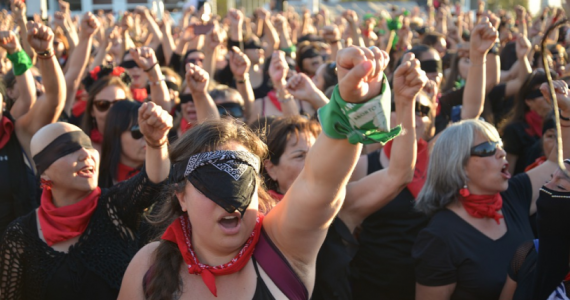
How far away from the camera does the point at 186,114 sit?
5.22 metres

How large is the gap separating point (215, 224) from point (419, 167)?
217 cm

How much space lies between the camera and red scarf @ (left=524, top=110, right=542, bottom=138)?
5102mm

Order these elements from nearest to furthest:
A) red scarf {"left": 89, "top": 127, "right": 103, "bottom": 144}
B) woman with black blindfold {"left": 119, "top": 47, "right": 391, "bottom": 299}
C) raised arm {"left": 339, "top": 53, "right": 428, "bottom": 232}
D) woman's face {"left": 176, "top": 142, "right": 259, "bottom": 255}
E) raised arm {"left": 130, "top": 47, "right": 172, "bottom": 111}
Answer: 1. woman with black blindfold {"left": 119, "top": 47, "right": 391, "bottom": 299}
2. woman's face {"left": 176, "top": 142, "right": 259, "bottom": 255}
3. raised arm {"left": 339, "top": 53, "right": 428, "bottom": 232}
4. raised arm {"left": 130, "top": 47, "right": 172, "bottom": 111}
5. red scarf {"left": 89, "top": 127, "right": 103, "bottom": 144}

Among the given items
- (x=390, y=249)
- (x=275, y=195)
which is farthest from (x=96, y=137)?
(x=390, y=249)

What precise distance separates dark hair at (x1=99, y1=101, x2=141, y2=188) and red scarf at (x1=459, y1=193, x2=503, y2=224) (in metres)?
2.27

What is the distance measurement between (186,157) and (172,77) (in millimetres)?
3822

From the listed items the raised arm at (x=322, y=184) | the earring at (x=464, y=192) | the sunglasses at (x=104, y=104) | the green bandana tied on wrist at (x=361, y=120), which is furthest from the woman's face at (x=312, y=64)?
the green bandana tied on wrist at (x=361, y=120)

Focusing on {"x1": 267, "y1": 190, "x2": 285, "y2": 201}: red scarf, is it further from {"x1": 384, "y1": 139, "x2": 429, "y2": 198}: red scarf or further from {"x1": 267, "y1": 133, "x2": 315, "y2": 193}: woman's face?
{"x1": 384, "y1": 139, "x2": 429, "y2": 198}: red scarf

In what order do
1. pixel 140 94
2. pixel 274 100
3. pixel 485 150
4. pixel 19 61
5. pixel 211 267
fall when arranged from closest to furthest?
pixel 211 267, pixel 485 150, pixel 19 61, pixel 274 100, pixel 140 94

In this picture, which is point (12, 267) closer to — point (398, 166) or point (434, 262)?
point (398, 166)

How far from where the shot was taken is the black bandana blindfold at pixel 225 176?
217cm

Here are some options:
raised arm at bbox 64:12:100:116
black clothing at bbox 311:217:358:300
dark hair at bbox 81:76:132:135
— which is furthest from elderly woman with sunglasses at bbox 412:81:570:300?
raised arm at bbox 64:12:100:116

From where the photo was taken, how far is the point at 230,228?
219 cm

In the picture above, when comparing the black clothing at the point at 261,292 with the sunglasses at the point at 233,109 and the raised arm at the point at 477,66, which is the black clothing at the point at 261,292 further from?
the sunglasses at the point at 233,109
